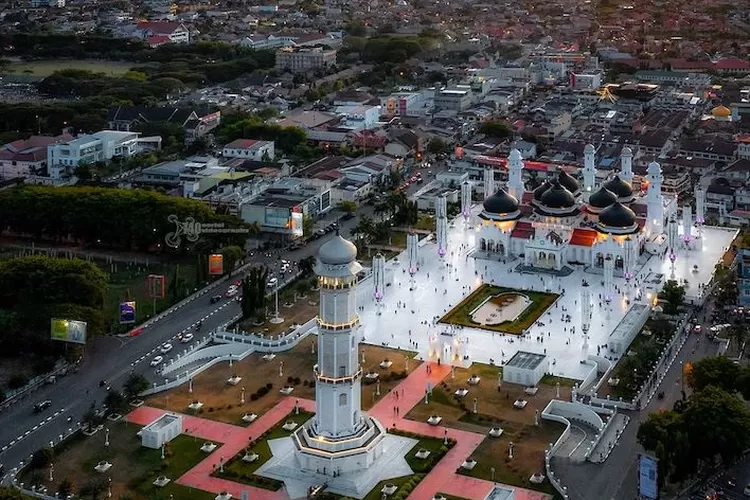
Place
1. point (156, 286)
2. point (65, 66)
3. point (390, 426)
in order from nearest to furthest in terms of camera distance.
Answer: point (390, 426)
point (156, 286)
point (65, 66)

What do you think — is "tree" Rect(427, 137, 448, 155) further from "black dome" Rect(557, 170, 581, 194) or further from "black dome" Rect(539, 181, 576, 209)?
"black dome" Rect(539, 181, 576, 209)

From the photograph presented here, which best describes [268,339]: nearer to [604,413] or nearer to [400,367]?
[400,367]

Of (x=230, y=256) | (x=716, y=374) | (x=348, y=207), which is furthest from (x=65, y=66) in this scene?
(x=716, y=374)

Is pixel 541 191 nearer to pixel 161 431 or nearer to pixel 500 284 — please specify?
pixel 500 284

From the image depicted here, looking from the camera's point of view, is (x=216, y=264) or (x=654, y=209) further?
(x=654, y=209)

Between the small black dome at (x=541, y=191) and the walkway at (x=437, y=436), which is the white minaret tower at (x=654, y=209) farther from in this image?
the walkway at (x=437, y=436)

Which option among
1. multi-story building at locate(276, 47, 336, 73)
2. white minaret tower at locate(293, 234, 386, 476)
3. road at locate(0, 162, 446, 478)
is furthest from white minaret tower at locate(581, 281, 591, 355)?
multi-story building at locate(276, 47, 336, 73)

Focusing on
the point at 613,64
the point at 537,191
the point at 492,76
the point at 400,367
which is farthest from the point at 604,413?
the point at 613,64
